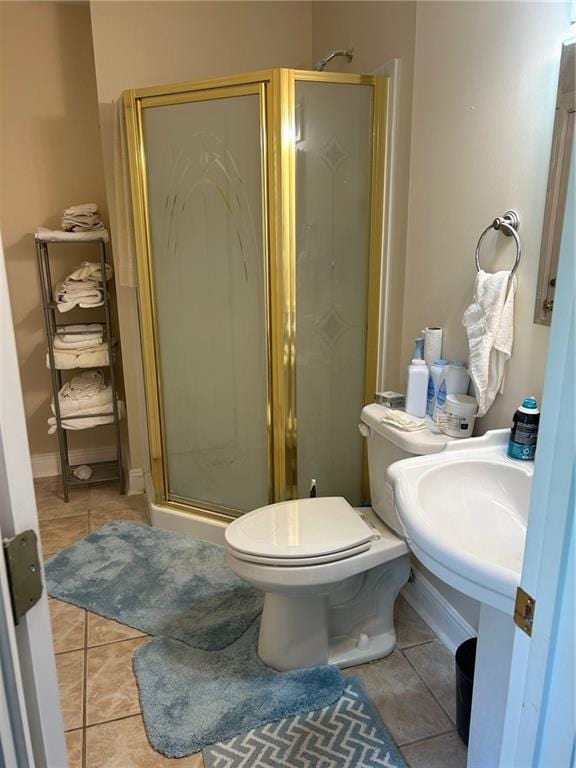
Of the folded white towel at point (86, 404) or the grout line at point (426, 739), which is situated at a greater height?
the folded white towel at point (86, 404)

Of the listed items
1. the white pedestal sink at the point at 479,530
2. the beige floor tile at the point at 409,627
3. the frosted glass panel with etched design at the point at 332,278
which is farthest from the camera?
the frosted glass panel with etched design at the point at 332,278

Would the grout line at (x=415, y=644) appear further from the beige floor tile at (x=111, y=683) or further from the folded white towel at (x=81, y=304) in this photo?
the folded white towel at (x=81, y=304)

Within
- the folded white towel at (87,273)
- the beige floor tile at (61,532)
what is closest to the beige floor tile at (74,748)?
the beige floor tile at (61,532)

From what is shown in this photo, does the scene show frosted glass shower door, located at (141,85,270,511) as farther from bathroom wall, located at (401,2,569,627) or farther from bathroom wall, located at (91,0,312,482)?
bathroom wall, located at (401,2,569,627)

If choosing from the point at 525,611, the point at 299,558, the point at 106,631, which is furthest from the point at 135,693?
the point at 525,611

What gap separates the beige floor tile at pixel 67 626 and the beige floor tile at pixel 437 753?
1.15m

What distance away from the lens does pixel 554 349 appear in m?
0.62

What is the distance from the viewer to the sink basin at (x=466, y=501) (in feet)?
3.60

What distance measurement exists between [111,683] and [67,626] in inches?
14.1

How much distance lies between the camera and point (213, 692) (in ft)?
5.55

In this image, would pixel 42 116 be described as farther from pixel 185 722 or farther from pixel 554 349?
pixel 554 349

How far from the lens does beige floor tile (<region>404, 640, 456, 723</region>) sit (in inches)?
66.6

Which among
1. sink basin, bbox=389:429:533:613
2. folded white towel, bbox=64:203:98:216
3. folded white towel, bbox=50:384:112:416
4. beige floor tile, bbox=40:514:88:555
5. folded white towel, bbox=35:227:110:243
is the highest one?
folded white towel, bbox=64:203:98:216

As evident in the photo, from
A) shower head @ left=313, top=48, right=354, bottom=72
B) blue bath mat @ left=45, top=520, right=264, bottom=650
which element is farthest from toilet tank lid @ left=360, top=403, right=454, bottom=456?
shower head @ left=313, top=48, right=354, bottom=72
